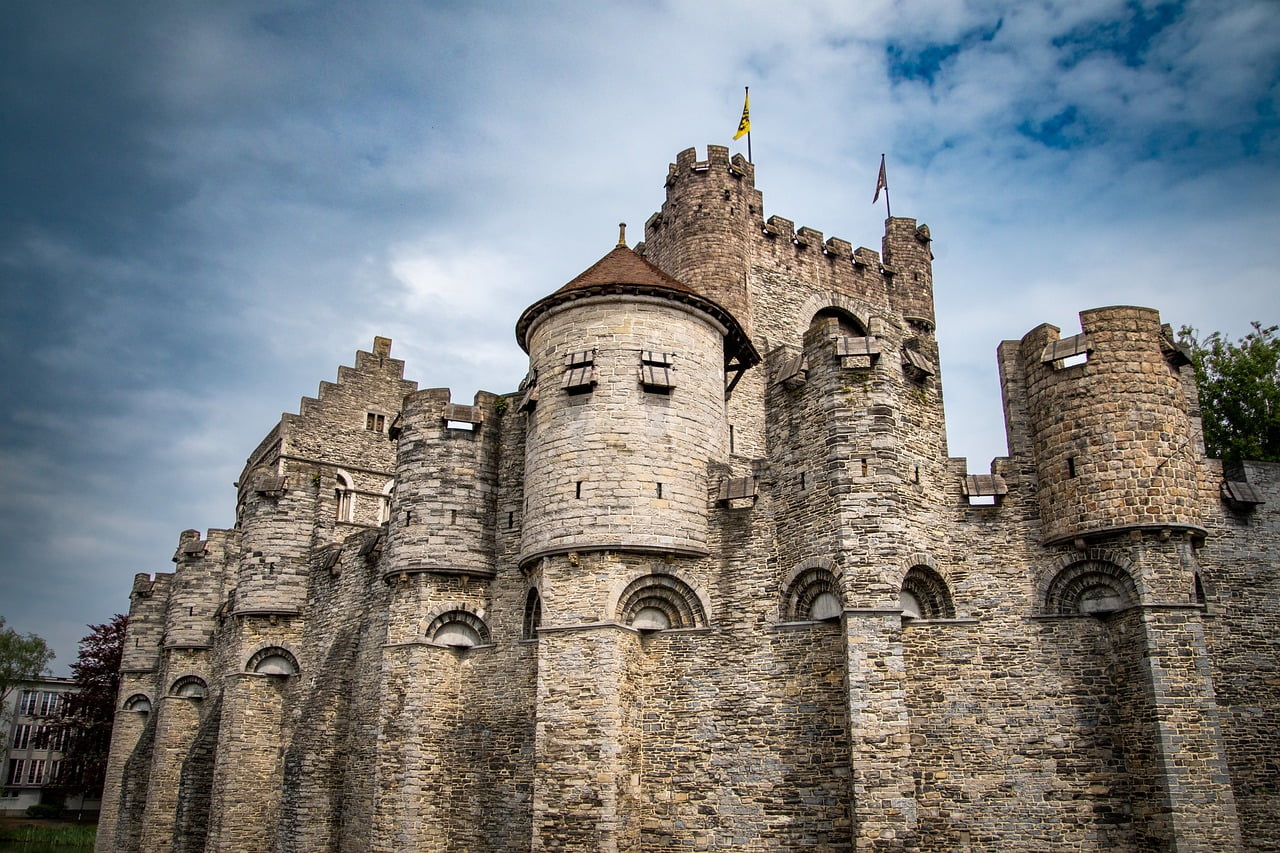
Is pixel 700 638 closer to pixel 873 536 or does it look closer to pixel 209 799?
pixel 873 536

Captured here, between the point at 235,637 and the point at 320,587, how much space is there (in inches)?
117

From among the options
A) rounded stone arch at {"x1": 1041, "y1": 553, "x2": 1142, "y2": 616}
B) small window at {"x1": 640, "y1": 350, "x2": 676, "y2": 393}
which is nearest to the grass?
small window at {"x1": 640, "y1": 350, "x2": 676, "y2": 393}

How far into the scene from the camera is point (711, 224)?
1125 inches

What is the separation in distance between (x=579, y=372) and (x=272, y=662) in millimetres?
14462

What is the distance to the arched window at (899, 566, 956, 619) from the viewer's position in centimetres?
1842

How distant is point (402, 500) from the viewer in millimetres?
23812

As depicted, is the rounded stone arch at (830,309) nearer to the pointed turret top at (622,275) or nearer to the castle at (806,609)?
the castle at (806,609)

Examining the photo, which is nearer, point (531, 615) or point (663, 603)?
point (663, 603)

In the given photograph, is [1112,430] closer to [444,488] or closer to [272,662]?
[444,488]

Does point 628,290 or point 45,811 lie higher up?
point 628,290

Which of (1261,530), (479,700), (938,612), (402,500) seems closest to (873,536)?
(938,612)

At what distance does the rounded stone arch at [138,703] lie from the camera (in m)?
39.1

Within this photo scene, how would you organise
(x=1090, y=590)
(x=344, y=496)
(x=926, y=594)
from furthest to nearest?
(x=344, y=496) < (x=926, y=594) < (x=1090, y=590)

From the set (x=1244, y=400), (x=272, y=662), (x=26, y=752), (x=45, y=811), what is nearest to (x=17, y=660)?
(x=45, y=811)
